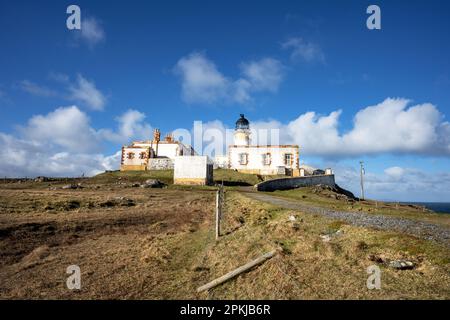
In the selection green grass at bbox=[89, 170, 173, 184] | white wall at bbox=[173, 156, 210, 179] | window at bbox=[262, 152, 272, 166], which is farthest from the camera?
window at bbox=[262, 152, 272, 166]

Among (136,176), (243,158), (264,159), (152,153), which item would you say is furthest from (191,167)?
(152,153)

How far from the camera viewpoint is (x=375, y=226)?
15.8 m

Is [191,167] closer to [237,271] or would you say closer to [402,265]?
[237,271]

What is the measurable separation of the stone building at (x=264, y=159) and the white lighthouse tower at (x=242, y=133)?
4796 millimetres

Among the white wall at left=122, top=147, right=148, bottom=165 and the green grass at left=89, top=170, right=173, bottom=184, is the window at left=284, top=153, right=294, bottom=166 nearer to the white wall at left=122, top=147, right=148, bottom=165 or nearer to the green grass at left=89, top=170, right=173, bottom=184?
the green grass at left=89, top=170, right=173, bottom=184

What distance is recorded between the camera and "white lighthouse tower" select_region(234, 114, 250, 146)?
6700cm

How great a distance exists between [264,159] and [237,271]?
163 ft

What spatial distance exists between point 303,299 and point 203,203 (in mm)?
21300

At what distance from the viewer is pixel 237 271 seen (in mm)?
11422

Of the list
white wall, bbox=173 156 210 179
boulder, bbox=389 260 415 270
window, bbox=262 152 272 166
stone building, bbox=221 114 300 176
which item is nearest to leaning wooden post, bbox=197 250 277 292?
boulder, bbox=389 260 415 270

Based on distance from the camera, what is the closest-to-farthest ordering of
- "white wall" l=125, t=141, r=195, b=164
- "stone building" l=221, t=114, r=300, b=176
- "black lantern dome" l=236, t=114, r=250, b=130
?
"stone building" l=221, t=114, r=300, b=176 → "white wall" l=125, t=141, r=195, b=164 → "black lantern dome" l=236, t=114, r=250, b=130

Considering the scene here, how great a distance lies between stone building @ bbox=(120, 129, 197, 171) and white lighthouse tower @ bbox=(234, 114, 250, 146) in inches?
435

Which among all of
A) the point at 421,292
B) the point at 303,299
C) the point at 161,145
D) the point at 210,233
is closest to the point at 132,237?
the point at 210,233
